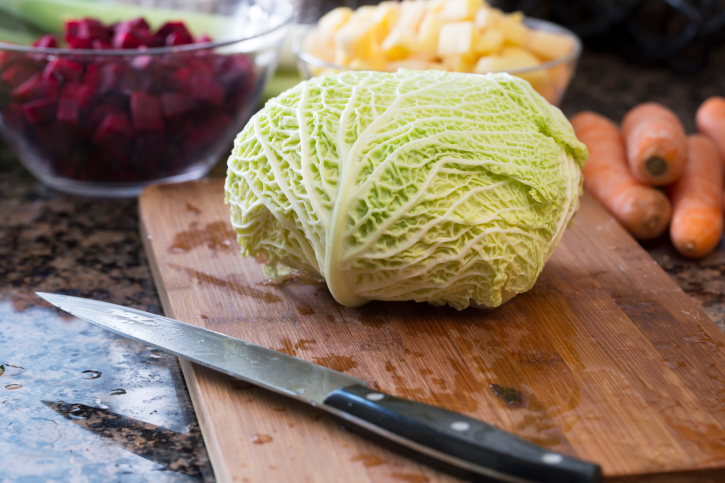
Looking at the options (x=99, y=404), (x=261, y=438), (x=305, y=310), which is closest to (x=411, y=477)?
(x=261, y=438)

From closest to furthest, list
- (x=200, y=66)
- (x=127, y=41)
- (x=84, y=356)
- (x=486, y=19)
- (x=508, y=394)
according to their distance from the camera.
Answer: (x=508, y=394), (x=84, y=356), (x=200, y=66), (x=127, y=41), (x=486, y=19)

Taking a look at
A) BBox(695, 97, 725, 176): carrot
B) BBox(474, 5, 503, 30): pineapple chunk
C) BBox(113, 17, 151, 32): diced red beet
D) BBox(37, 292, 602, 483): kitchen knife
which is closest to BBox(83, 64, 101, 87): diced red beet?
BBox(113, 17, 151, 32): diced red beet

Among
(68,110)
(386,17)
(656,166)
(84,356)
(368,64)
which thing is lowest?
(84,356)

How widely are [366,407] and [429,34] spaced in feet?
5.34

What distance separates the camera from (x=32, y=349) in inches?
69.4

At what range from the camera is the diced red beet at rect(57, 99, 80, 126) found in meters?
2.29

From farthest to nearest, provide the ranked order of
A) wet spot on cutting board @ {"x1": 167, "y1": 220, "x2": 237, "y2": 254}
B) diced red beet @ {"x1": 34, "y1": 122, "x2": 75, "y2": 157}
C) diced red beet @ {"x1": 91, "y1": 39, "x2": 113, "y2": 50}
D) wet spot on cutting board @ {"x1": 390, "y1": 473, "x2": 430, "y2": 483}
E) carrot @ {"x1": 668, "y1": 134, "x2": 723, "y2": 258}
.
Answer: diced red beet @ {"x1": 91, "y1": 39, "x2": 113, "y2": 50}
diced red beet @ {"x1": 34, "y1": 122, "x2": 75, "y2": 157}
carrot @ {"x1": 668, "y1": 134, "x2": 723, "y2": 258}
wet spot on cutting board @ {"x1": 167, "y1": 220, "x2": 237, "y2": 254}
wet spot on cutting board @ {"x1": 390, "y1": 473, "x2": 430, "y2": 483}

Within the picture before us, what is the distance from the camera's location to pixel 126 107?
7.61 feet

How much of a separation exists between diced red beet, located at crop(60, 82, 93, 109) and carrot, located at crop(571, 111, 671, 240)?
1744 mm

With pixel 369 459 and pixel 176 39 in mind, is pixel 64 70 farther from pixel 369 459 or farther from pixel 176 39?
pixel 369 459

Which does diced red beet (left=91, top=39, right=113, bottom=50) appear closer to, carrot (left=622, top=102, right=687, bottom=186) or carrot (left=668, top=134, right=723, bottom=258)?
carrot (left=622, top=102, right=687, bottom=186)

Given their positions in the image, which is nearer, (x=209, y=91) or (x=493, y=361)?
(x=493, y=361)

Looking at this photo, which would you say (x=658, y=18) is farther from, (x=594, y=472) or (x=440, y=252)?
(x=594, y=472)

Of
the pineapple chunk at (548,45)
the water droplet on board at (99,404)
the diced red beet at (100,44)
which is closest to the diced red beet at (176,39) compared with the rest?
the diced red beet at (100,44)
